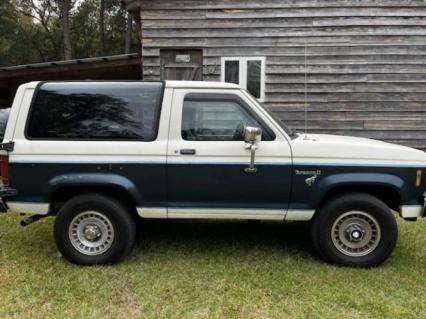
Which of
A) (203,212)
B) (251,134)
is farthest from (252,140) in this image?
(203,212)

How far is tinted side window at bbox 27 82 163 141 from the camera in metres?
4.17

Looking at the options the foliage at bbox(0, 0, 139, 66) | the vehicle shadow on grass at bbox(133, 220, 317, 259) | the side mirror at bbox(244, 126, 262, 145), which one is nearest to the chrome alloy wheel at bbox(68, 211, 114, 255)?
the vehicle shadow on grass at bbox(133, 220, 317, 259)

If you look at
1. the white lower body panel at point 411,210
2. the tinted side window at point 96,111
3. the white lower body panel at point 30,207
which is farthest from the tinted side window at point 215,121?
the white lower body panel at point 30,207

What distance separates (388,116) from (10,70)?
9923 mm

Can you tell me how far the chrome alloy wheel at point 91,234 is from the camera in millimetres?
4250

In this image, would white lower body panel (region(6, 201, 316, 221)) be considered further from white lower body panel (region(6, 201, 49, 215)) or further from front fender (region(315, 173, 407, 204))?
front fender (region(315, 173, 407, 204))

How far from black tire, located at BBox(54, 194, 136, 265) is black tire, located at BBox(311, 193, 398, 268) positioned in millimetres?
1988

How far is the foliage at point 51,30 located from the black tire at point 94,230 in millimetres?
31021

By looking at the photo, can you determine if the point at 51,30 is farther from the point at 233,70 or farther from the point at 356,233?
the point at 356,233

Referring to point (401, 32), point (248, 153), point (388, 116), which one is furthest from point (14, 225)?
point (401, 32)

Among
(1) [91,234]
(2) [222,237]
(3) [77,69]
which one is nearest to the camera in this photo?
(1) [91,234]

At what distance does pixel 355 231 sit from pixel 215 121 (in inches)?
72.2

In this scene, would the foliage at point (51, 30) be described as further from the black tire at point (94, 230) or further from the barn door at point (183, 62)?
the black tire at point (94, 230)

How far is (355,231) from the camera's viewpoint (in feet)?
13.8
